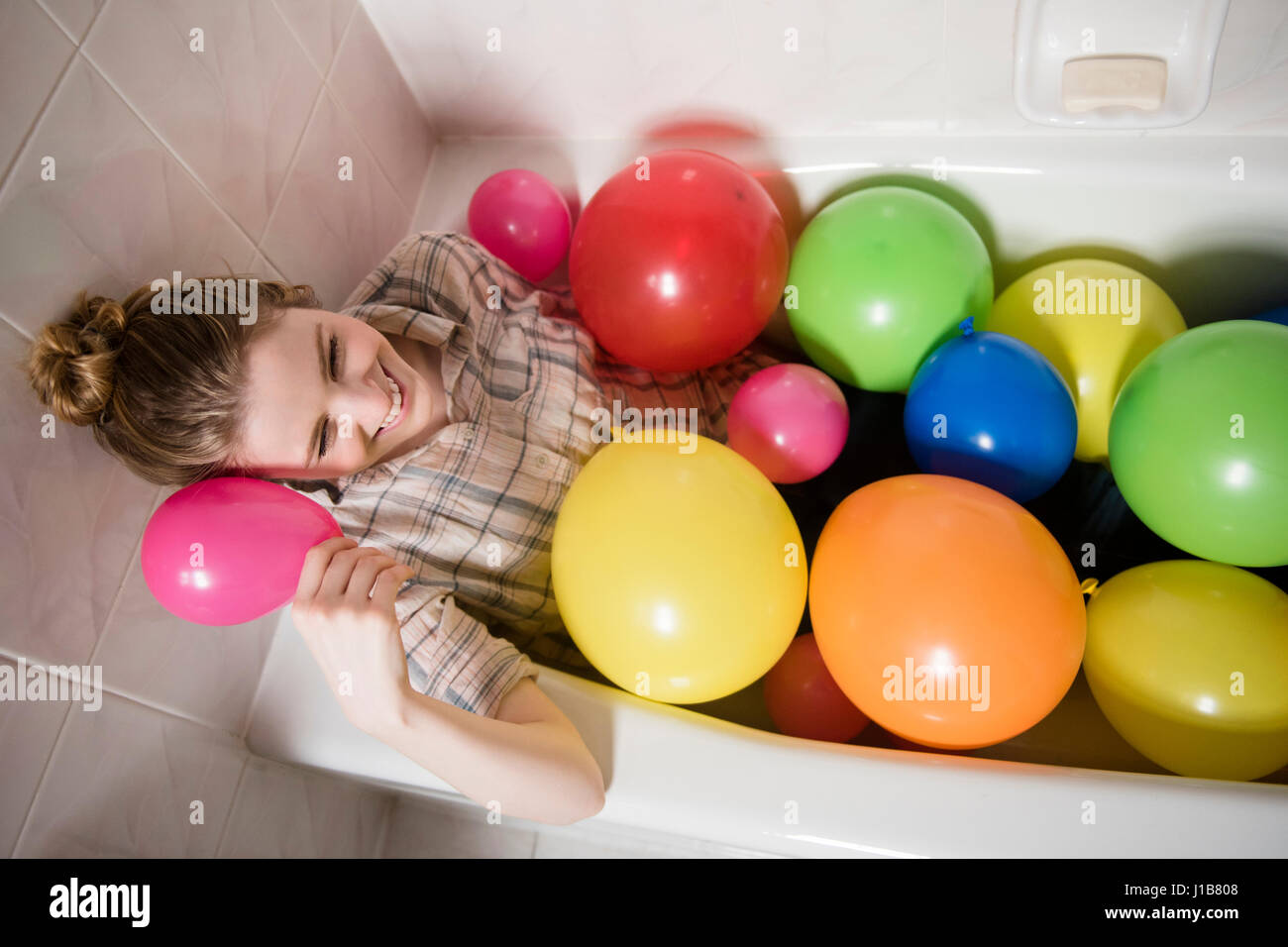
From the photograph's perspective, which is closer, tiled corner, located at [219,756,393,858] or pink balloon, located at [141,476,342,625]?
pink balloon, located at [141,476,342,625]

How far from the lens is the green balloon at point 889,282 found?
1.07m

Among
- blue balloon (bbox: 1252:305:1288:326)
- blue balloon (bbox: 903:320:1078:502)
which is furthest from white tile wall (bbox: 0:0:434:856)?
blue balloon (bbox: 1252:305:1288:326)

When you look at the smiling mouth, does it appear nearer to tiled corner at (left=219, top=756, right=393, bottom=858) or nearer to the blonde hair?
the blonde hair

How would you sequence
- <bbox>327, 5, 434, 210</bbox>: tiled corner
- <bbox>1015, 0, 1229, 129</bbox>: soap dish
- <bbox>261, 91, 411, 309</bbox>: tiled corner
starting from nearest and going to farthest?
<bbox>1015, 0, 1229, 129</bbox>: soap dish < <bbox>261, 91, 411, 309</bbox>: tiled corner < <bbox>327, 5, 434, 210</bbox>: tiled corner

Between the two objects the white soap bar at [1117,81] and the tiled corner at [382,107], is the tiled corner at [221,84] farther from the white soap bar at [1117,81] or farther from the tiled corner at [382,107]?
the white soap bar at [1117,81]

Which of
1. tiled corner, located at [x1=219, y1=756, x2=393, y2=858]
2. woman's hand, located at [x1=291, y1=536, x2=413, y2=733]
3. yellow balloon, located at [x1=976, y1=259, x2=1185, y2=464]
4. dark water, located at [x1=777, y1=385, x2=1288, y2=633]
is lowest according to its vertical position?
tiled corner, located at [x1=219, y1=756, x2=393, y2=858]

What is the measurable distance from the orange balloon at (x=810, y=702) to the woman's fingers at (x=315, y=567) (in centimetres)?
63

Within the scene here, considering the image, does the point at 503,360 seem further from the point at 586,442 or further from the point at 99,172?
the point at 99,172

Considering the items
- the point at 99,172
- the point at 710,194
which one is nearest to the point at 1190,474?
the point at 710,194

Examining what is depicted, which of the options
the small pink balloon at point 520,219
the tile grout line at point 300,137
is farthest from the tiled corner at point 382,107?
the small pink balloon at point 520,219

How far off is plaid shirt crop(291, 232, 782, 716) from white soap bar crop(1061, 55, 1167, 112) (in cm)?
59

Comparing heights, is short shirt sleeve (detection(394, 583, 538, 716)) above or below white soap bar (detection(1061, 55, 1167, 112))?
below

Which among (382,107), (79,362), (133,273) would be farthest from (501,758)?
(382,107)

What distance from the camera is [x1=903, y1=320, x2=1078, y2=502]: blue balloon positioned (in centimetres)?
95
